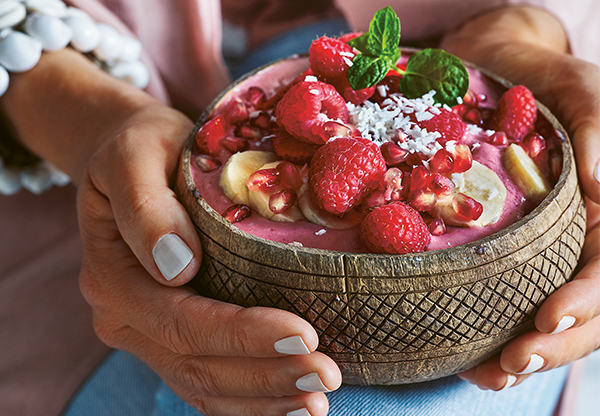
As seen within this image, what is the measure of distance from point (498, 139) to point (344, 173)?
0.40 meters

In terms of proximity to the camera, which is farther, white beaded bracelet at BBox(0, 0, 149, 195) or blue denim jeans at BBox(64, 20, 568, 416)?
white beaded bracelet at BBox(0, 0, 149, 195)

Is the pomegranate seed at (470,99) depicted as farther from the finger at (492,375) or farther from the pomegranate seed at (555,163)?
the finger at (492,375)

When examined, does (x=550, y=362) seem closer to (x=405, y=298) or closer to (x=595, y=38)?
(x=405, y=298)

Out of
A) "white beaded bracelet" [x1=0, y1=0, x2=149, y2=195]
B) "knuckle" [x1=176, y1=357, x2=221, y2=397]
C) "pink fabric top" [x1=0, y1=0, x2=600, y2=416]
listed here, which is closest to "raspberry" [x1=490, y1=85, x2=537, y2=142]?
"knuckle" [x1=176, y1=357, x2=221, y2=397]

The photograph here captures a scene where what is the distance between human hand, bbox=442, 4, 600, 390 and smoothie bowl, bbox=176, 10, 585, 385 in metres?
0.04

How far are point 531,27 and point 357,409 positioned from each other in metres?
1.46

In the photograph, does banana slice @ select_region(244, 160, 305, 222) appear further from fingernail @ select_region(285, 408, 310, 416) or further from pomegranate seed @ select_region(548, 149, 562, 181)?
pomegranate seed @ select_region(548, 149, 562, 181)

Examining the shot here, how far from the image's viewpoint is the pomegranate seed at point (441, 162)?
931 millimetres

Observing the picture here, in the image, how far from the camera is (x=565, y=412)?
1731mm

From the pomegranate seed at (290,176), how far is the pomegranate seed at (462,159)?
304 mm

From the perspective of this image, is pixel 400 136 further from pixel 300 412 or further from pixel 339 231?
pixel 300 412

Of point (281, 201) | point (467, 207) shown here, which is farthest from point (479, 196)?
point (281, 201)

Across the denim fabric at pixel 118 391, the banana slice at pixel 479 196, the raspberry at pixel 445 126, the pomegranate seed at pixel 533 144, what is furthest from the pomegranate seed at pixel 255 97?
the denim fabric at pixel 118 391

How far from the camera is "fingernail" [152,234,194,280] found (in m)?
0.93
